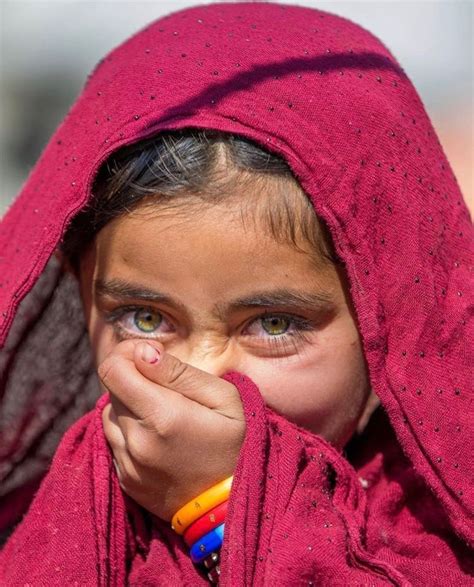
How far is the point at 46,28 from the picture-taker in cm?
845

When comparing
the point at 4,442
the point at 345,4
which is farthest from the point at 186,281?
the point at 345,4

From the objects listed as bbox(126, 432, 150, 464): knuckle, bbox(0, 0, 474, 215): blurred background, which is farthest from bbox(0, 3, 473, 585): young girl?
bbox(0, 0, 474, 215): blurred background

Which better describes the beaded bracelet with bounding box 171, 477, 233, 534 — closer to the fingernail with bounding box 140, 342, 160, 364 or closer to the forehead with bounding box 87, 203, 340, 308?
the fingernail with bounding box 140, 342, 160, 364

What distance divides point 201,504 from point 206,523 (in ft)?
0.11

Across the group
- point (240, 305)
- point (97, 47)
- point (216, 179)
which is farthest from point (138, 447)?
point (97, 47)

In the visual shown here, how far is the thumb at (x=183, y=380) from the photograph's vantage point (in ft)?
5.62

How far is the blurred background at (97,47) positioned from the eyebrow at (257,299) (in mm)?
5767

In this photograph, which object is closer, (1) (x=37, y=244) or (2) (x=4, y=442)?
(1) (x=37, y=244)

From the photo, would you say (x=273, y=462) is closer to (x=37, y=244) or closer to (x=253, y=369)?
(x=253, y=369)

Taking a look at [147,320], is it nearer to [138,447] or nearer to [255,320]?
[255,320]

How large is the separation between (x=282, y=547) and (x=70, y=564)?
1.14ft

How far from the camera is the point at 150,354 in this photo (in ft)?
5.65

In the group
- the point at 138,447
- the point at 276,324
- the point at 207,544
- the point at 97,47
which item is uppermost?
the point at 276,324

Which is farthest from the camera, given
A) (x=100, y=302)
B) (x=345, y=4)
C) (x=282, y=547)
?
(x=345, y=4)
